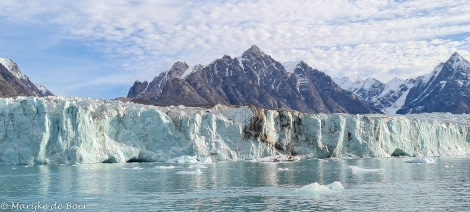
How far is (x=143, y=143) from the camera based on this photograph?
66.6 metres

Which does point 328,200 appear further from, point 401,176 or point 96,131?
point 96,131

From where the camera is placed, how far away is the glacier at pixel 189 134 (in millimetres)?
58875

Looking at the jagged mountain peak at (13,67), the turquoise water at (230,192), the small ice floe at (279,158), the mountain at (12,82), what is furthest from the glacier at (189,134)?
the jagged mountain peak at (13,67)

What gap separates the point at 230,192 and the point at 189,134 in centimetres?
3727

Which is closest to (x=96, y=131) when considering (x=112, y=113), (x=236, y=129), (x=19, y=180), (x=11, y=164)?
(x=112, y=113)

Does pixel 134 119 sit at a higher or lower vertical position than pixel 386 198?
higher

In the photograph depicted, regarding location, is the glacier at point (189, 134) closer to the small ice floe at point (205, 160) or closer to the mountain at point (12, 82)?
the small ice floe at point (205, 160)

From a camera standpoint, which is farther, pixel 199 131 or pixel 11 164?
pixel 199 131

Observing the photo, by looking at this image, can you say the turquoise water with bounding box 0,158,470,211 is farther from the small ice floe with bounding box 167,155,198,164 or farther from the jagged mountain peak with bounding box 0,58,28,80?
the jagged mountain peak with bounding box 0,58,28,80

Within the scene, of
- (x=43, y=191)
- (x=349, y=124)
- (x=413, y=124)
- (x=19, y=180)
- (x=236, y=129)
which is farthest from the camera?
(x=413, y=124)

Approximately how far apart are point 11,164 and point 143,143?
1511cm

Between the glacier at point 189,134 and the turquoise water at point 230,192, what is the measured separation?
15.6 meters

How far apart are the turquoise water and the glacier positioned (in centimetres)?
1559

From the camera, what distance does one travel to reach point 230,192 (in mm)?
31391
